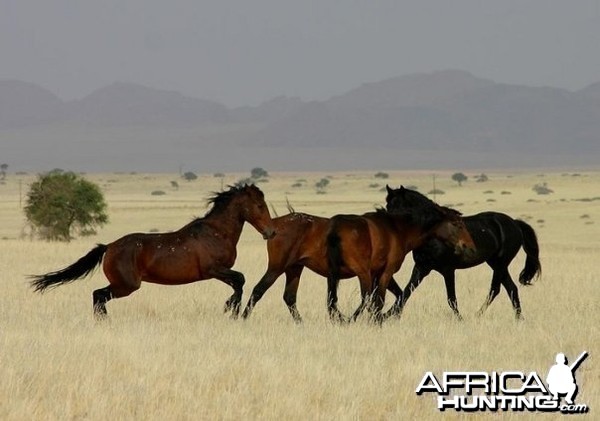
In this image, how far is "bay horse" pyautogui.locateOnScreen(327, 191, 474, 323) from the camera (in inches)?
506

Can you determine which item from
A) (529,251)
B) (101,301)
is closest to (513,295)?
(529,251)

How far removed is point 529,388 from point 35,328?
235 inches

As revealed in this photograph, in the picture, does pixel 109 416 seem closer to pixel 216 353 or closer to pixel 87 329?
pixel 216 353

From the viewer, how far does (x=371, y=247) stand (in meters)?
12.9

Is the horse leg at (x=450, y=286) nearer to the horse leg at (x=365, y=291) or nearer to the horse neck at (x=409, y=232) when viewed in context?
the horse neck at (x=409, y=232)

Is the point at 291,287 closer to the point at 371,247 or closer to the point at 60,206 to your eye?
the point at 371,247

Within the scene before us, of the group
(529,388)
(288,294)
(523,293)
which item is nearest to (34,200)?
(523,293)

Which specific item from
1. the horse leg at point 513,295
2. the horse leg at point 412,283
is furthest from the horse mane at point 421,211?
the horse leg at point 513,295

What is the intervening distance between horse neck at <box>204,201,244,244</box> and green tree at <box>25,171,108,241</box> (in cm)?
2628

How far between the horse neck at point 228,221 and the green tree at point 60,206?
86.2 feet

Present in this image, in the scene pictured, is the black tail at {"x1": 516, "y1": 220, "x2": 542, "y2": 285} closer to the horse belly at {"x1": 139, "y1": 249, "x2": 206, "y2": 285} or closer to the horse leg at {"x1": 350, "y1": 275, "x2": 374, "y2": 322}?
the horse leg at {"x1": 350, "y1": 275, "x2": 374, "y2": 322}

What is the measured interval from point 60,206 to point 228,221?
2676 centimetres

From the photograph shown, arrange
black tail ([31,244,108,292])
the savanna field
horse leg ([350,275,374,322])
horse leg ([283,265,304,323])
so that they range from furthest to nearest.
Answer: black tail ([31,244,108,292]) → horse leg ([283,265,304,323]) → horse leg ([350,275,374,322]) → the savanna field

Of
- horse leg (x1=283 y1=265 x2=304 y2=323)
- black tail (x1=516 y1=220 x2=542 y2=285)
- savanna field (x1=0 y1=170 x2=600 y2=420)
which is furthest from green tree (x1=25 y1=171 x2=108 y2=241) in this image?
horse leg (x1=283 y1=265 x2=304 y2=323)
